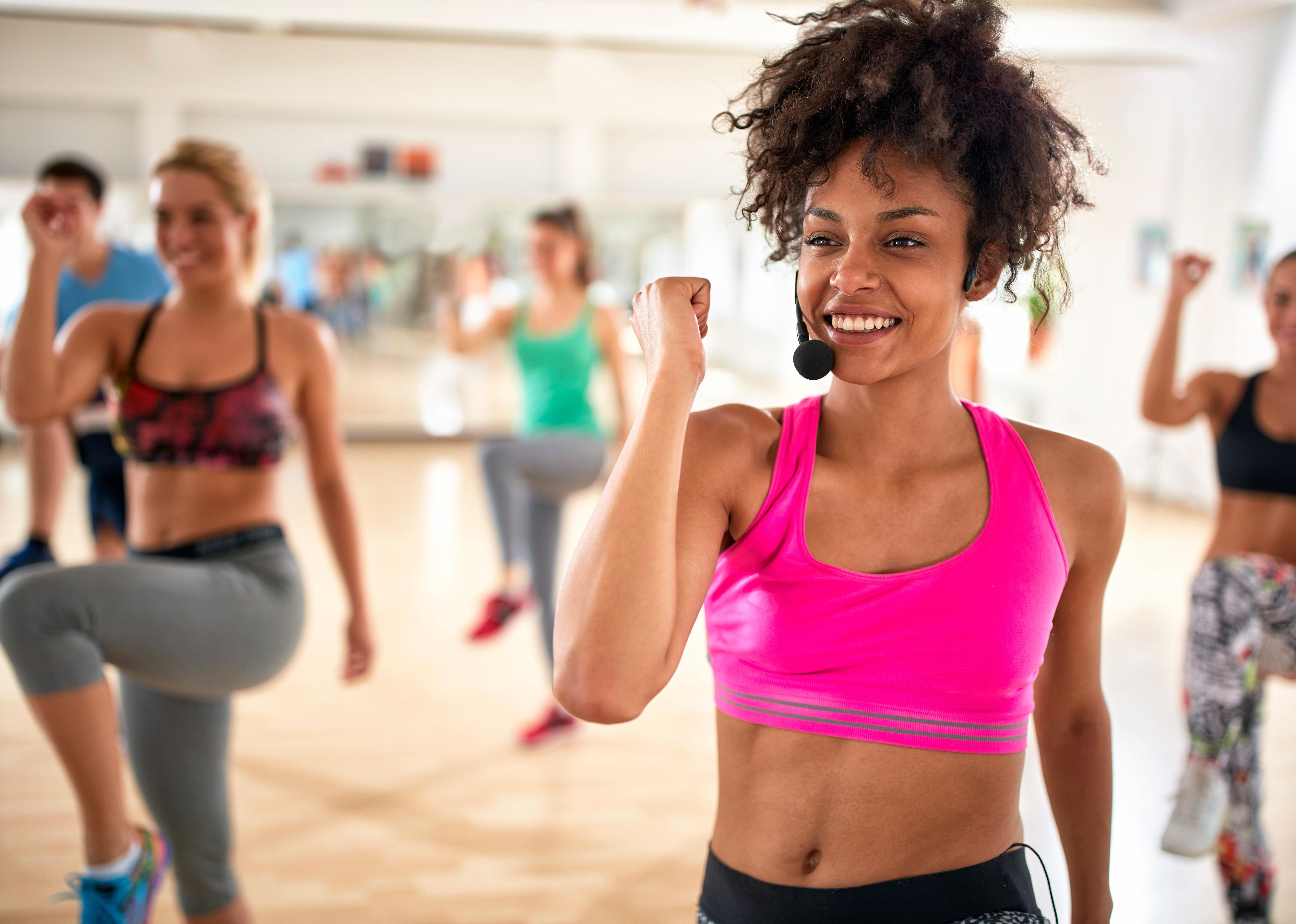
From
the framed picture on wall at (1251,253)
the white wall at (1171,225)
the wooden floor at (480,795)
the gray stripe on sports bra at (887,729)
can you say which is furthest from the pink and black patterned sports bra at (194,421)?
the framed picture on wall at (1251,253)

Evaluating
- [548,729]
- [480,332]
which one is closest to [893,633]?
[548,729]

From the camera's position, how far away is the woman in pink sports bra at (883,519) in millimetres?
1125

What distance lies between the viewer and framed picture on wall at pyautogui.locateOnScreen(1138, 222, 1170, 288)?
8.15 m

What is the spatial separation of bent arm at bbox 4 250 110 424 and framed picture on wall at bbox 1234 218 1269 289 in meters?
7.53

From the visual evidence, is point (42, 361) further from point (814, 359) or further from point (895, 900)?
point (895, 900)

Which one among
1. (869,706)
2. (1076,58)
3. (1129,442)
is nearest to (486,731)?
(869,706)

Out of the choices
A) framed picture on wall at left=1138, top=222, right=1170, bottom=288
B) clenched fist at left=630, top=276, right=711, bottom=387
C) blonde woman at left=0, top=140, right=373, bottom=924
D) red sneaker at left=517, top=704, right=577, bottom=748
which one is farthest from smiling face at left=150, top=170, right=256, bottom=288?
framed picture on wall at left=1138, top=222, right=1170, bottom=288

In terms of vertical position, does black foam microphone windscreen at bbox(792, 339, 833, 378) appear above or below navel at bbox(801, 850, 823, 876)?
above

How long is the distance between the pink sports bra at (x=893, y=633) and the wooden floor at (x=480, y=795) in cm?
76

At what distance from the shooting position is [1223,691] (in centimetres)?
219

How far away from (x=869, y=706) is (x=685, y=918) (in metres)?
1.57

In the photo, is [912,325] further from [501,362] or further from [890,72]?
[501,362]

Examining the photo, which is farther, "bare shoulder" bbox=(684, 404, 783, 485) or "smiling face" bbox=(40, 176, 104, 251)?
"smiling face" bbox=(40, 176, 104, 251)

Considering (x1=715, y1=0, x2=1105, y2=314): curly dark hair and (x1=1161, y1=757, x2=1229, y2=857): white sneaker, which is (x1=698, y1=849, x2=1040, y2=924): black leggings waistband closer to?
(x1=715, y1=0, x2=1105, y2=314): curly dark hair
